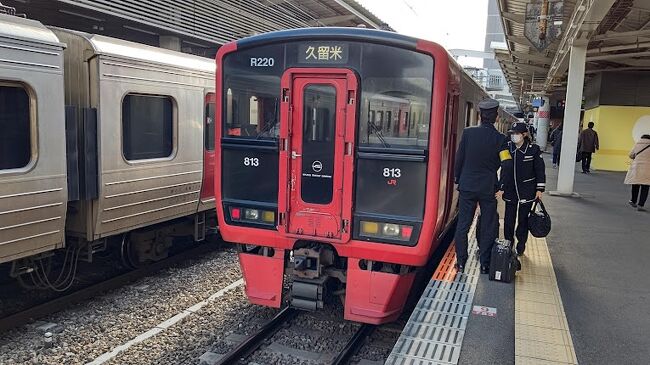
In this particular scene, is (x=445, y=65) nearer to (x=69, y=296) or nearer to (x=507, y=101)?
(x=69, y=296)

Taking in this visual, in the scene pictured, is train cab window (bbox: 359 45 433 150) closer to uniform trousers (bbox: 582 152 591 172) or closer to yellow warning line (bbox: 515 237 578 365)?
yellow warning line (bbox: 515 237 578 365)

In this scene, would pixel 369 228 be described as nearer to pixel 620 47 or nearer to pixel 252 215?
pixel 252 215

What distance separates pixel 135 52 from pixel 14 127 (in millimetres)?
1782

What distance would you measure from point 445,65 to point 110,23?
8.21 metres

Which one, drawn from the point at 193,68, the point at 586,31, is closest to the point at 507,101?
the point at 586,31

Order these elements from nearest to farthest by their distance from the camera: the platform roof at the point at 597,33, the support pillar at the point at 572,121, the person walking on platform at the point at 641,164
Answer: the person walking on platform at the point at 641,164 < the platform roof at the point at 597,33 < the support pillar at the point at 572,121

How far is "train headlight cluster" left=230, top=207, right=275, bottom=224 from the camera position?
515 cm

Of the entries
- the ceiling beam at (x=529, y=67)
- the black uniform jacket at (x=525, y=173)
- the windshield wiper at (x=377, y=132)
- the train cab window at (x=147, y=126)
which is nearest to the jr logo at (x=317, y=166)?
the windshield wiper at (x=377, y=132)

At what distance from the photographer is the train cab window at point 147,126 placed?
21.1ft

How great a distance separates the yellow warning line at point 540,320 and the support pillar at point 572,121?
667 cm

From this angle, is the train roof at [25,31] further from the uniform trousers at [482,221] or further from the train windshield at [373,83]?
the uniform trousers at [482,221]

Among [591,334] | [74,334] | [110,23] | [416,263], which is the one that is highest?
[110,23]

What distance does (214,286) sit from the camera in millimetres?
6770

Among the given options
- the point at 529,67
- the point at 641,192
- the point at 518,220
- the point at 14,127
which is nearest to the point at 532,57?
the point at 529,67
